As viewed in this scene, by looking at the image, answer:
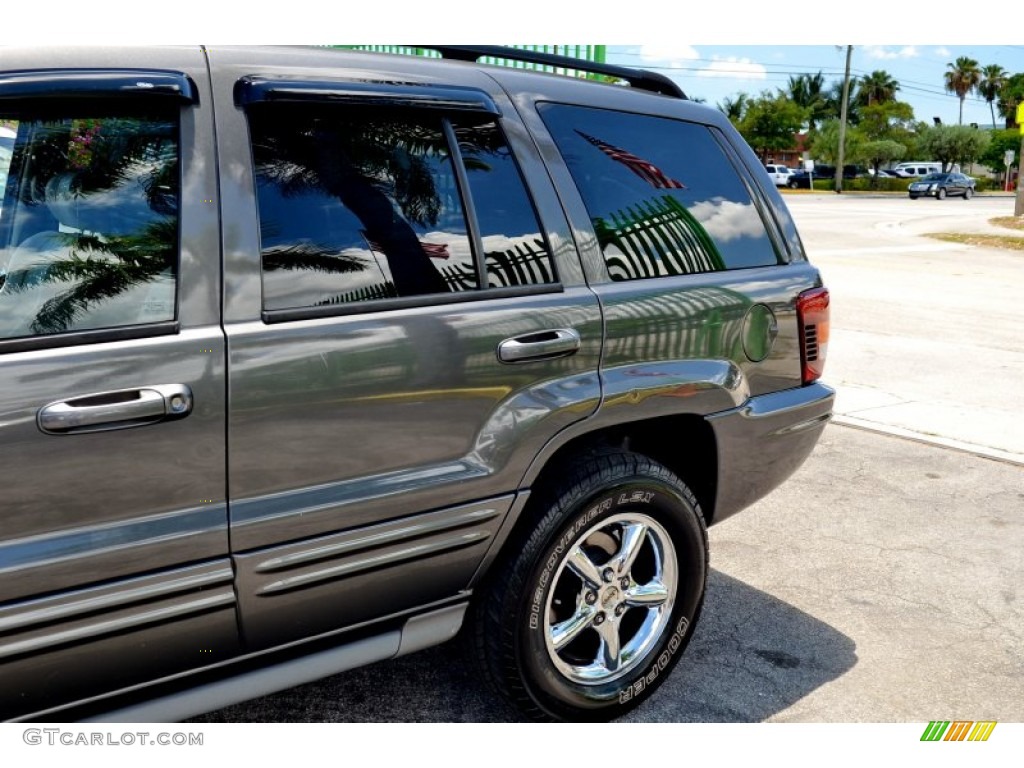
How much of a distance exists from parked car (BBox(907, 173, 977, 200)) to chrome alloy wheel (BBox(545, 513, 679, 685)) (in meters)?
51.1

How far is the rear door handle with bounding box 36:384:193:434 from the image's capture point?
191cm

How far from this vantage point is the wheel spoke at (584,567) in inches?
112

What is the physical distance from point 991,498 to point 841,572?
4.63 feet

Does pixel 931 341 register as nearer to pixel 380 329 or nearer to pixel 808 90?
pixel 380 329

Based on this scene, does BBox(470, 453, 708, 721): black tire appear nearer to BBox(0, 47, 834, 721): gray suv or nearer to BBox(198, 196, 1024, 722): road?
BBox(0, 47, 834, 721): gray suv

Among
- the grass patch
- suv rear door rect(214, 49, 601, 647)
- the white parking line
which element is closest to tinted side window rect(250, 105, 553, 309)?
suv rear door rect(214, 49, 601, 647)

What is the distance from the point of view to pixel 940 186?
161 feet

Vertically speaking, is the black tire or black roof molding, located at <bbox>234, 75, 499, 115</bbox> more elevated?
black roof molding, located at <bbox>234, 75, 499, 115</bbox>

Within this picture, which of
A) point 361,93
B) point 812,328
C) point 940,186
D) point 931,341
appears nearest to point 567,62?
point 361,93

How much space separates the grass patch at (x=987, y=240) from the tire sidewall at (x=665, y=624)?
794 inches

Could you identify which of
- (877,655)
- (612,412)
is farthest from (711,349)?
(877,655)

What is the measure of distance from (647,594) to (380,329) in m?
1.27

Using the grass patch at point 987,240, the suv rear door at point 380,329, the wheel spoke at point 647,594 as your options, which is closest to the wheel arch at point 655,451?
the suv rear door at point 380,329

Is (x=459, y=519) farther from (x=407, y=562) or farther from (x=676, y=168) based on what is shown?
(x=676, y=168)
